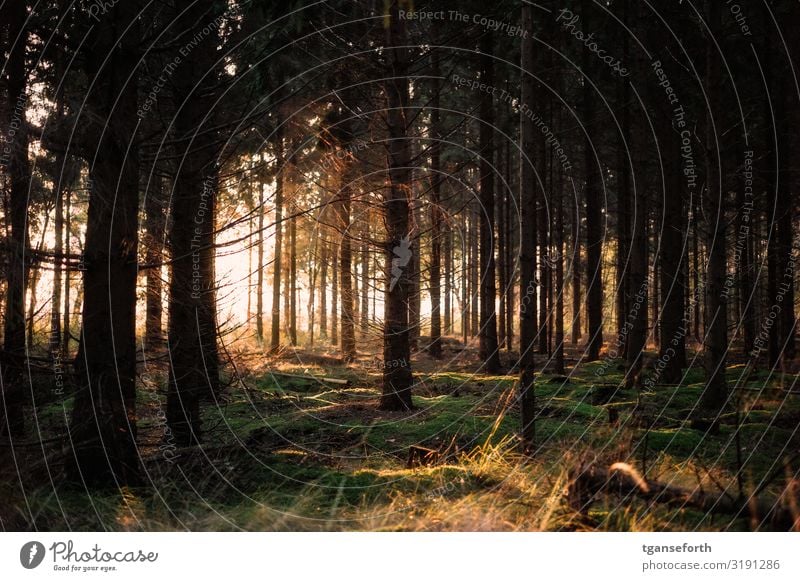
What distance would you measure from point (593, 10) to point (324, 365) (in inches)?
536

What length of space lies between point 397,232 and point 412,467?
5113 mm

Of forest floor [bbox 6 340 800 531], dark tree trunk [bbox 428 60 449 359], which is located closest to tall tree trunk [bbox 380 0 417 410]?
forest floor [bbox 6 340 800 531]

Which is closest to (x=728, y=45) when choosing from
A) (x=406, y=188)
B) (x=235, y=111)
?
(x=406, y=188)

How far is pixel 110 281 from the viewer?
6281 mm

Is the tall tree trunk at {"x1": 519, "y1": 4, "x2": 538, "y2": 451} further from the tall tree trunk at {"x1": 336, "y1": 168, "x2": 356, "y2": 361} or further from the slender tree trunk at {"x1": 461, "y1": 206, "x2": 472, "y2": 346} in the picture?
the slender tree trunk at {"x1": 461, "y1": 206, "x2": 472, "y2": 346}

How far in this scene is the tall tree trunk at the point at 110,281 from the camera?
614 centimetres

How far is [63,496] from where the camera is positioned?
5.70m

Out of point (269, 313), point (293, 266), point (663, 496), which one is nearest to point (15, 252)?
point (269, 313)

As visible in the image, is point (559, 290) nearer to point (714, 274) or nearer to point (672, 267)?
point (672, 267)

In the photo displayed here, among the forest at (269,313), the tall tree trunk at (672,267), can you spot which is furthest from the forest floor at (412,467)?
the tall tree trunk at (672,267)

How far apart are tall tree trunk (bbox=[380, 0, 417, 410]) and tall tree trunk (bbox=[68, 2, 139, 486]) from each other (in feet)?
17.6

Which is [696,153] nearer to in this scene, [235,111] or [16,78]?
[235,111]

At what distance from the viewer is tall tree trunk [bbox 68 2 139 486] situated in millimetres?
6137

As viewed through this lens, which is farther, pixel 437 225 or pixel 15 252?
pixel 437 225
